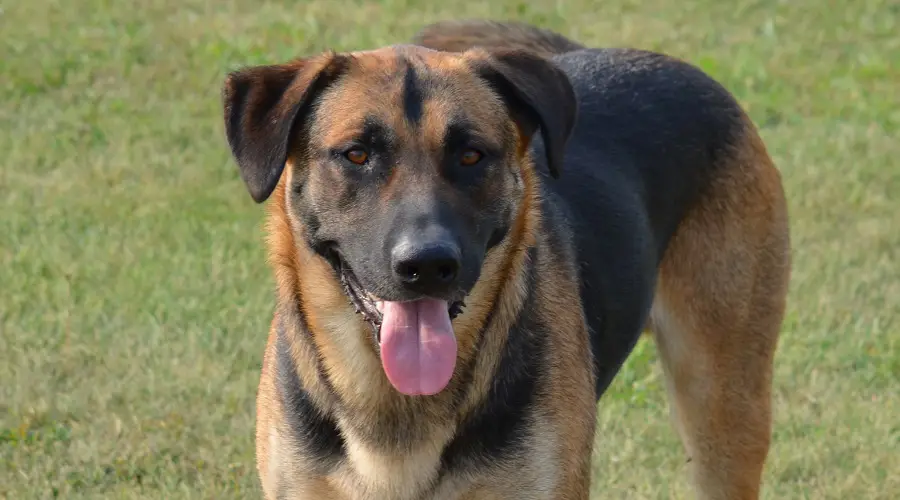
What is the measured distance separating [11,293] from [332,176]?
4.18 m

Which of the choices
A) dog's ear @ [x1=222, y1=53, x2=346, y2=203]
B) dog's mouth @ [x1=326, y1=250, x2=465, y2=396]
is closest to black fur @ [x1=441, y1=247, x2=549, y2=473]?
dog's mouth @ [x1=326, y1=250, x2=465, y2=396]

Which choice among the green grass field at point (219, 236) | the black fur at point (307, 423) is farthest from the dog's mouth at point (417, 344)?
the green grass field at point (219, 236)

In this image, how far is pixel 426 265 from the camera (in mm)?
4184

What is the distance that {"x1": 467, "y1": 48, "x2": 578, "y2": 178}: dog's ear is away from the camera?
4.70 metres

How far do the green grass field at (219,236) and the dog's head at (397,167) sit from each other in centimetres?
213

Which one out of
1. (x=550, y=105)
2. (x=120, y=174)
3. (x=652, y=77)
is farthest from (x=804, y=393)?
(x=120, y=174)

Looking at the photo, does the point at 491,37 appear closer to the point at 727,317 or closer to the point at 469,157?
the point at 727,317

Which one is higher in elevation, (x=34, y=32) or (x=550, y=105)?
(x=550, y=105)

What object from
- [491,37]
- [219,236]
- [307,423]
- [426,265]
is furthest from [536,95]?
[219,236]

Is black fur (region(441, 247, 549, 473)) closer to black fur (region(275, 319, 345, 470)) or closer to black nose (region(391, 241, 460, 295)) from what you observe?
black fur (region(275, 319, 345, 470))

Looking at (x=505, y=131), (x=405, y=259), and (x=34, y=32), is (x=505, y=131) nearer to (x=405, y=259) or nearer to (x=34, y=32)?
(x=405, y=259)

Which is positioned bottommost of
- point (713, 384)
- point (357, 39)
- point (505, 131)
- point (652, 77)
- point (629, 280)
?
point (357, 39)

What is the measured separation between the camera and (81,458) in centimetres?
649

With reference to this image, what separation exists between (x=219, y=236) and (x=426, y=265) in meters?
4.99
